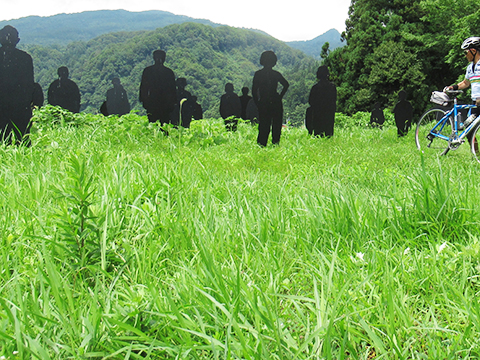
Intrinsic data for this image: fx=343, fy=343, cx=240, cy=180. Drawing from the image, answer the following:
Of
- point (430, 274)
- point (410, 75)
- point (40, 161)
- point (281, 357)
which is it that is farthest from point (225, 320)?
point (410, 75)

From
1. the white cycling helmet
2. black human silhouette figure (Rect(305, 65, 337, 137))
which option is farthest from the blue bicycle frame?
black human silhouette figure (Rect(305, 65, 337, 137))

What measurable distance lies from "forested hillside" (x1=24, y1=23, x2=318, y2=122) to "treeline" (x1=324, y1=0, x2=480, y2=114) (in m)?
26.9

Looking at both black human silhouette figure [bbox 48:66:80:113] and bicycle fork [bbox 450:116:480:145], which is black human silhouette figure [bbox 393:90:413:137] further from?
black human silhouette figure [bbox 48:66:80:113]

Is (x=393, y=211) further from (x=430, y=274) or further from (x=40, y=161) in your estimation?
(x=40, y=161)

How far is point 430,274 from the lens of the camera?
55.8 inches

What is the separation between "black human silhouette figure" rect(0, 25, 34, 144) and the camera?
5.14 meters

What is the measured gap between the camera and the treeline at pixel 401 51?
24.6 metres

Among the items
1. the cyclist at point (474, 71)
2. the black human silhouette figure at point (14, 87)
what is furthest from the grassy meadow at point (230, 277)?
the cyclist at point (474, 71)

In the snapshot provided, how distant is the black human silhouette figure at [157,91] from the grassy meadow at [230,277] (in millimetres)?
5350

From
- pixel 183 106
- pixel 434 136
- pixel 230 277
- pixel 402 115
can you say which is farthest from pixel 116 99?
pixel 230 277

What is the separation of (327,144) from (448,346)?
6.07m

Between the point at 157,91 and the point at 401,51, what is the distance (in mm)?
23396

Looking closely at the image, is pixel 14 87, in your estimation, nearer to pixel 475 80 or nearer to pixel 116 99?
pixel 475 80

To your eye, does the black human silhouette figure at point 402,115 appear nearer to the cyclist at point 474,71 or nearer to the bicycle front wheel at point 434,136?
the bicycle front wheel at point 434,136
